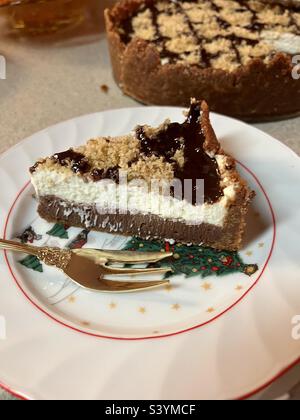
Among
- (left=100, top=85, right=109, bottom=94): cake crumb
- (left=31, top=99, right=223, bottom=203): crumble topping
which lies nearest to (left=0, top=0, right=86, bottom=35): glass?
(left=100, top=85, right=109, bottom=94): cake crumb

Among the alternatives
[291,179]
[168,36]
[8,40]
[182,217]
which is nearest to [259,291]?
[182,217]

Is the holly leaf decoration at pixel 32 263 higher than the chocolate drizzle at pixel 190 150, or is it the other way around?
the chocolate drizzle at pixel 190 150

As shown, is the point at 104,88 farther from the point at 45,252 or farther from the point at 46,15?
the point at 45,252

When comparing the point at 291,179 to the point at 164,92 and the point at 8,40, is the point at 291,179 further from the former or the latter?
the point at 8,40

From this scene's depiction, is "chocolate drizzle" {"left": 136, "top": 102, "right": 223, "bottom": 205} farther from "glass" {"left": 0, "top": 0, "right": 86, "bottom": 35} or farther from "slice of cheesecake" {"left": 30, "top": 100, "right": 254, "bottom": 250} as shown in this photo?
A: "glass" {"left": 0, "top": 0, "right": 86, "bottom": 35}

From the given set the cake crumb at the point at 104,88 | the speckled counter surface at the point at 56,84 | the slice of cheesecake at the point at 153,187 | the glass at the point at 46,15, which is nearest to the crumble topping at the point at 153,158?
the slice of cheesecake at the point at 153,187

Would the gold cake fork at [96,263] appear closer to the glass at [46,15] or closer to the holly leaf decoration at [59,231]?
the holly leaf decoration at [59,231]
